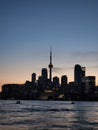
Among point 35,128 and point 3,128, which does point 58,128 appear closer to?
point 35,128

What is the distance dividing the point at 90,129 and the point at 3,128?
16328 millimetres

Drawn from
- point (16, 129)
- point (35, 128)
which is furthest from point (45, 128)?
point (16, 129)

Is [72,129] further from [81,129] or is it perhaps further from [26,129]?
[26,129]

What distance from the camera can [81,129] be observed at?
5947 cm

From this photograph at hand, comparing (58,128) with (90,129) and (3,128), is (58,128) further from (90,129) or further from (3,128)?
(3,128)

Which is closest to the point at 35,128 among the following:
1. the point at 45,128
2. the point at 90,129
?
the point at 45,128

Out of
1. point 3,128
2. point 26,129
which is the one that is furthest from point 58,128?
point 3,128

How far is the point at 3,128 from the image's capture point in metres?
58.8

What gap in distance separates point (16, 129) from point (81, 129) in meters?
12.2

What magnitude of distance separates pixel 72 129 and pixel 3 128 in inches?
508

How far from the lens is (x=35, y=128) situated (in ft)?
199

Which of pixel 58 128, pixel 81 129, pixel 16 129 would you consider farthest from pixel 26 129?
pixel 81 129

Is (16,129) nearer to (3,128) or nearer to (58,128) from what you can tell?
(3,128)

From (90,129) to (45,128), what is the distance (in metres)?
8.60
